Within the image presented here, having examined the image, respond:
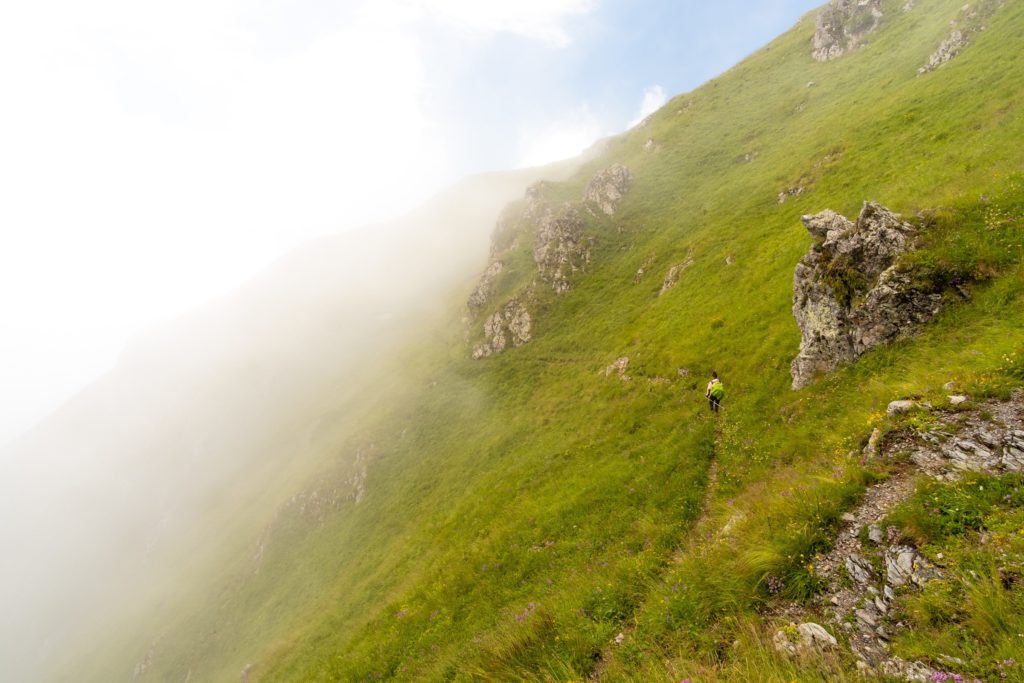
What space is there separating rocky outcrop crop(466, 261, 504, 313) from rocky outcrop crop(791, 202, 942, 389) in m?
56.0

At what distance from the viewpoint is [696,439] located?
70.9ft

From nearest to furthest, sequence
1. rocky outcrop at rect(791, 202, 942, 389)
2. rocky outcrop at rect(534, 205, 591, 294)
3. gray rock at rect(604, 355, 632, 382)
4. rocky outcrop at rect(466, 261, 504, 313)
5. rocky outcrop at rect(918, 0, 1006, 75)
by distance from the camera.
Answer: rocky outcrop at rect(791, 202, 942, 389)
gray rock at rect(604, 355, 632, 382)
rocky outcrop at rect(918, 0, 1006, 75)
rocky outcrop at rect(534, 205, 591, 294)
rocky outcrop at rect(466, 261, 504, 313)

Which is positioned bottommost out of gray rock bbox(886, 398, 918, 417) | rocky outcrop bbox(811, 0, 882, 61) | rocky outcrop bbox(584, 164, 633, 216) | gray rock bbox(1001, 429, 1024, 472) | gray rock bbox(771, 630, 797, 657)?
gray rock bbox(886, 398, 918, 417)

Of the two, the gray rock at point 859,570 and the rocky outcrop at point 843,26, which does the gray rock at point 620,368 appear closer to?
the gray rock at point 859,570

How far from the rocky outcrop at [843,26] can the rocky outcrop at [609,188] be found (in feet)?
121

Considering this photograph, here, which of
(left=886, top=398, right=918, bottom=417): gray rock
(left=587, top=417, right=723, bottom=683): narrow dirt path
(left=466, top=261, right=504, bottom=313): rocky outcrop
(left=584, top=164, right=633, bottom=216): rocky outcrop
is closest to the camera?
(left=587, top=417, right=723, bottom=683): narrow dirt path

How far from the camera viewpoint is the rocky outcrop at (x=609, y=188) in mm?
73312

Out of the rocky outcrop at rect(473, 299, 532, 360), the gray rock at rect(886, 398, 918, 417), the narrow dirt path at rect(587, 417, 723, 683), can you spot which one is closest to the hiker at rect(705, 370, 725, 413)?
the narrow dirt path at rect(587, 417, 723, 683)

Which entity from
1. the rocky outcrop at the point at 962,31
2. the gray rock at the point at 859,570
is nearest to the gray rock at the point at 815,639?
the gray rock at the point at 859,570

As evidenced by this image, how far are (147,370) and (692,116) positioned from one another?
24255 cm

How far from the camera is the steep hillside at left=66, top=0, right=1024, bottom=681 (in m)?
7.46

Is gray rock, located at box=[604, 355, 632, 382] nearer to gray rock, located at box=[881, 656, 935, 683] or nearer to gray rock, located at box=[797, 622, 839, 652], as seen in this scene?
gray rock, located at box=[797, 622, 839, 652]

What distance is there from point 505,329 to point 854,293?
152ft

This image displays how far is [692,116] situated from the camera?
86.6m
